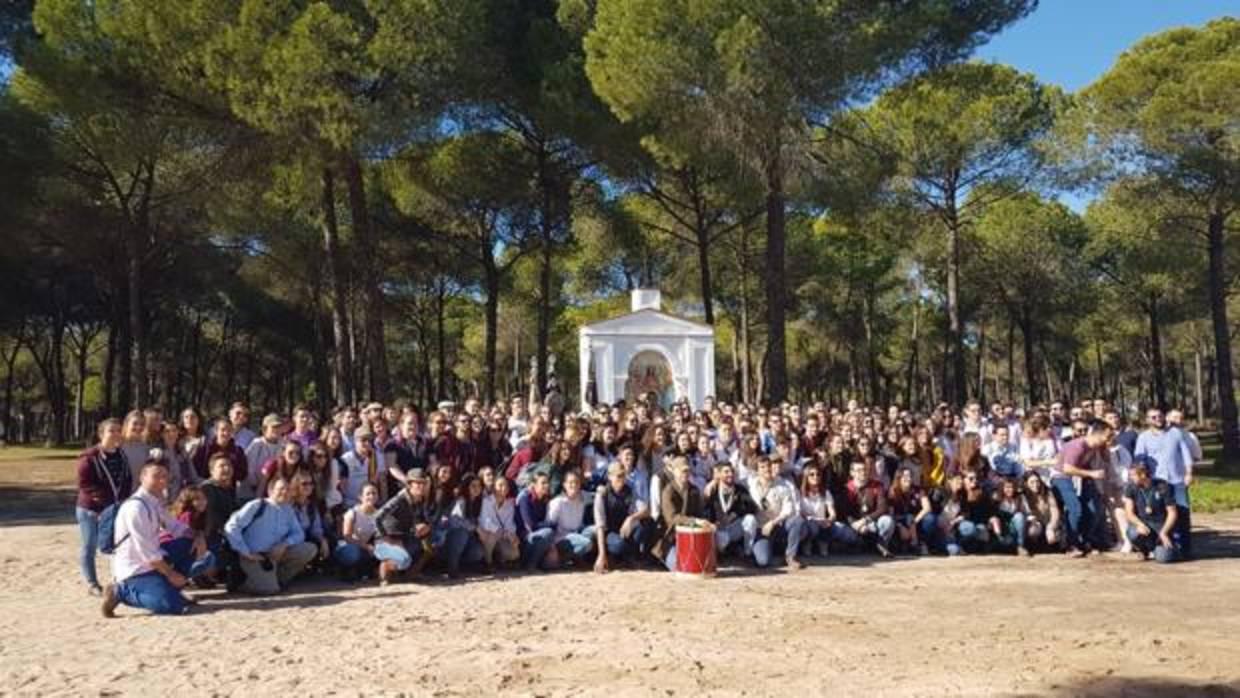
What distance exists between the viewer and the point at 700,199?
71.1 ft

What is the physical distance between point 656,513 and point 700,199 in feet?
46.7

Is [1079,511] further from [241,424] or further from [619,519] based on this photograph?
[241,424]

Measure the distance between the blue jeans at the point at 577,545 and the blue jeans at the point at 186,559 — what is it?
2.69 meters

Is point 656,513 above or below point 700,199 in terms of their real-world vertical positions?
below

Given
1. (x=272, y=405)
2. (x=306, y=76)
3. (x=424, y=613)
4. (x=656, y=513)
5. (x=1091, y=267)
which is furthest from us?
(x=272, y=405)

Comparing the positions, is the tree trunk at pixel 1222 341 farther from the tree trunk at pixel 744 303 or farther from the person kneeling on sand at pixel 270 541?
the person kneeling on sand at pixel 270 541

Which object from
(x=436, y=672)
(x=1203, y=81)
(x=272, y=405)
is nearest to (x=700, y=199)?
(x=1203, y=81)

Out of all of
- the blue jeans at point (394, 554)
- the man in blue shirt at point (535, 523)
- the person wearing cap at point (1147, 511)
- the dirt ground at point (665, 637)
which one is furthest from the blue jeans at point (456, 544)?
the person wearing cap at point (1147, 511)

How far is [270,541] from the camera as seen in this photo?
6984 mm

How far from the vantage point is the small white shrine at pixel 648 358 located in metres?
18.6

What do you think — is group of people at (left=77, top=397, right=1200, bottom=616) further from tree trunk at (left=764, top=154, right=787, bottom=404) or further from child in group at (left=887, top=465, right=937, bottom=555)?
tree trunk at (left=764, top=154, right=787, bottom=404)

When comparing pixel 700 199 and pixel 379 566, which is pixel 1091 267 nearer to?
pixel 700 199

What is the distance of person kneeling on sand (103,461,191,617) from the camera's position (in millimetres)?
5996

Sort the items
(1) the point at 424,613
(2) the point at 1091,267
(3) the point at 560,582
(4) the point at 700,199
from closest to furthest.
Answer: (1) the point at 424,613
(3) the point at 560,582
(4) the point at 700,199
(2) the point at 1091,267
